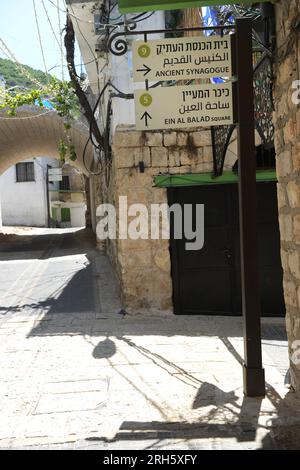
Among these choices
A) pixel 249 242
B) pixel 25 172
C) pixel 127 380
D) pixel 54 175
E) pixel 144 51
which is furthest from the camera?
pixel 54 175

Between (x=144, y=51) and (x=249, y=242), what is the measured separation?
1.82 metres

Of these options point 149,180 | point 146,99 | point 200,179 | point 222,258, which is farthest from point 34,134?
point 146,99

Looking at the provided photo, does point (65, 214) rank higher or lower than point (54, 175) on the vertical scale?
lower

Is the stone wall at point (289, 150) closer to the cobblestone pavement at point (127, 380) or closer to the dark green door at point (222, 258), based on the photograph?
the cobblestone pavement at point (127, 380)

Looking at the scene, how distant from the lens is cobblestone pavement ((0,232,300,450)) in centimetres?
311

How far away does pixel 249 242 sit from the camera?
12.4 feet

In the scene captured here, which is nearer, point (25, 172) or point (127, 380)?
point (127, 380)

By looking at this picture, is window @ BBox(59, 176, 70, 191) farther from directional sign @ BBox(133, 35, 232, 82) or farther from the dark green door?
directional sign @ BBox(133, 35, 232, 82)

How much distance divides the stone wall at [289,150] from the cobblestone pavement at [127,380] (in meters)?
0.76

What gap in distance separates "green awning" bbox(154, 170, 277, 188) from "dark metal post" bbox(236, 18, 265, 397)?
10.3 ft

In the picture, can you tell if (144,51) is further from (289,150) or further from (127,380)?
(127,380)

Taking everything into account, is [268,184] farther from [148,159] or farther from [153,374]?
[153,374]

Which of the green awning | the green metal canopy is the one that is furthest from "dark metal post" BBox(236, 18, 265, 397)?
the green awning
